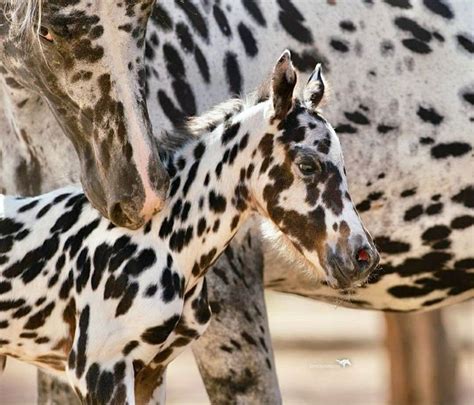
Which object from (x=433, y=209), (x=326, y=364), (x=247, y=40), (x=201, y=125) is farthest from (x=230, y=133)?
(x=326, y=364)

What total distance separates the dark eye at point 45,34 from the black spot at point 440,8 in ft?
5.72

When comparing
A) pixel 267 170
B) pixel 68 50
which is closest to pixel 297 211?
pixel 267 170

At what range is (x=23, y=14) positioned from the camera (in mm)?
5359

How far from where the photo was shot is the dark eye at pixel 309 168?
5086mm

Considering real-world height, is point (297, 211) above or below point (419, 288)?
above

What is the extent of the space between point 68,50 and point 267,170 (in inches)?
28.9

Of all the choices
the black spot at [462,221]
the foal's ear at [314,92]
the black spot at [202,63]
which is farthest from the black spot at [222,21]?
the black spot at [462,221]

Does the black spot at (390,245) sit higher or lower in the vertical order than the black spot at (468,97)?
lower

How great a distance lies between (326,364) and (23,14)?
5.06m

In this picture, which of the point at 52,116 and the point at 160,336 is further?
the point at 52,116

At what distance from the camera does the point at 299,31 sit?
6168 mm

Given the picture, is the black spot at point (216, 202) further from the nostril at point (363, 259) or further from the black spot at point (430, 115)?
the black spot at point (430, 115)

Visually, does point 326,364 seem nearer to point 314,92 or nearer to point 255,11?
point 255,11

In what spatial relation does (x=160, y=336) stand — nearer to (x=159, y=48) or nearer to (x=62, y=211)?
(x=62, y=211)
